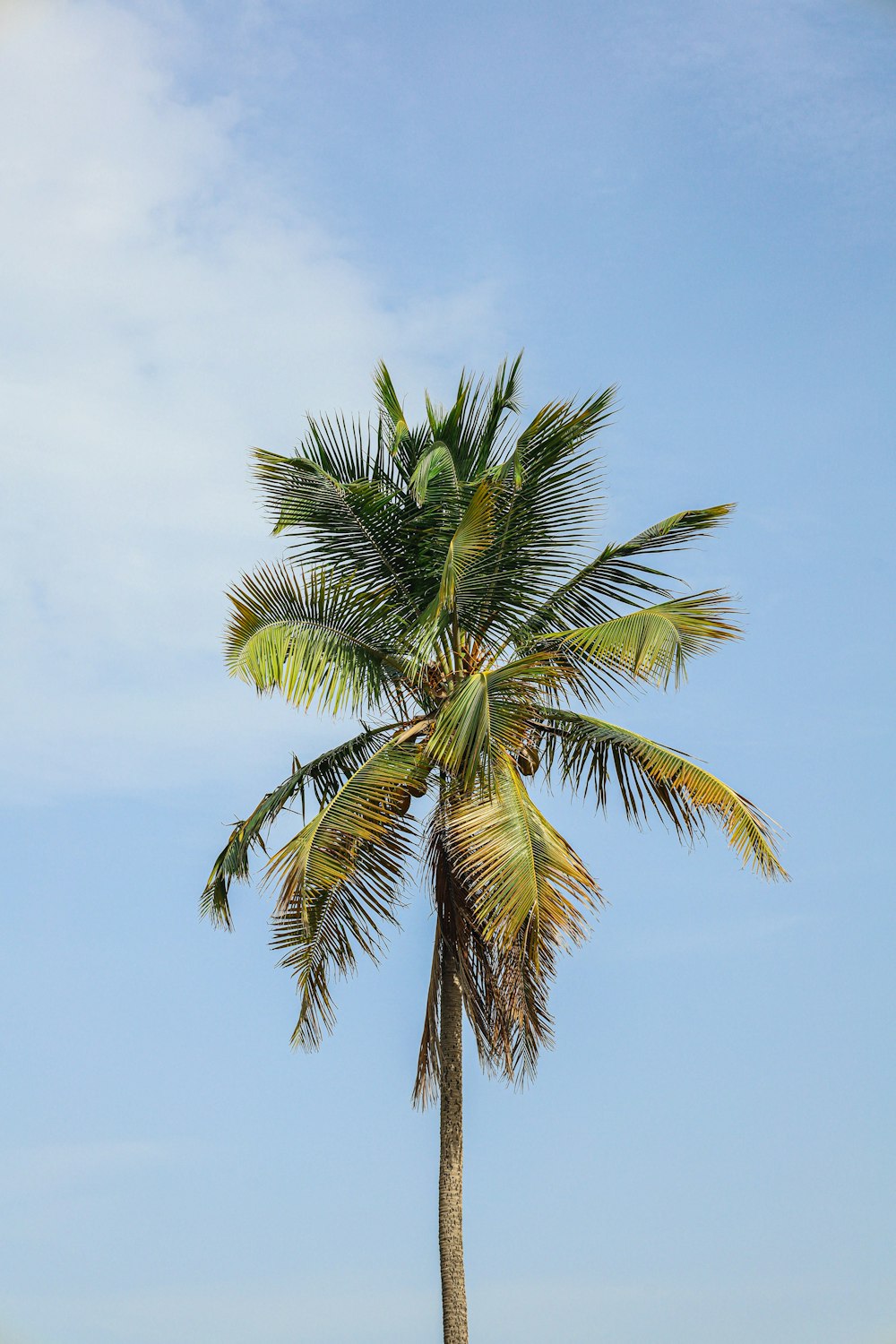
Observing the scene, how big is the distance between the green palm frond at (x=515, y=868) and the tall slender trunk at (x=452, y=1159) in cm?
96

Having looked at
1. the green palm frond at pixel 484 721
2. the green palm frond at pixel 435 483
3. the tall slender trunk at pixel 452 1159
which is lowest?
the tall slender trunk at pixel 452 1159

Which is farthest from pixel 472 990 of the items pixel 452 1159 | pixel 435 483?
pixel 435 483

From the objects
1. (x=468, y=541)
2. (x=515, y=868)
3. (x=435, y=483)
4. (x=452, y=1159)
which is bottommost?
(x=452, y=1159)

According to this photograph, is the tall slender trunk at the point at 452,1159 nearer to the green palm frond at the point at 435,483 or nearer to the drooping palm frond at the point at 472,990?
the drooping palm frond at the point at 472,990

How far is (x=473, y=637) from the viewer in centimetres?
1377

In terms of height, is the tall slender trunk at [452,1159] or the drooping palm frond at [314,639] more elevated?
the drooping palm frond at [314,639]

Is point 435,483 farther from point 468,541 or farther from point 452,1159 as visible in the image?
point 452,1159

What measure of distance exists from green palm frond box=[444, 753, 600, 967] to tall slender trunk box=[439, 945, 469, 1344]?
963 mm

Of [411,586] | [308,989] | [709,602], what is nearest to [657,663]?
[709,602]

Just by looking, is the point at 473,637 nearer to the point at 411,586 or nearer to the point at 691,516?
the point at 411,586

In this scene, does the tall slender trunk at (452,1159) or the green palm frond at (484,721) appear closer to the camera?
the green palm frond at (484,721)

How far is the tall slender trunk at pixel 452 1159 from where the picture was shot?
39.6 ft

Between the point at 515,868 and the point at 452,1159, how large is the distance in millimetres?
2802

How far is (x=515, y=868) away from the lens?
1173cm
